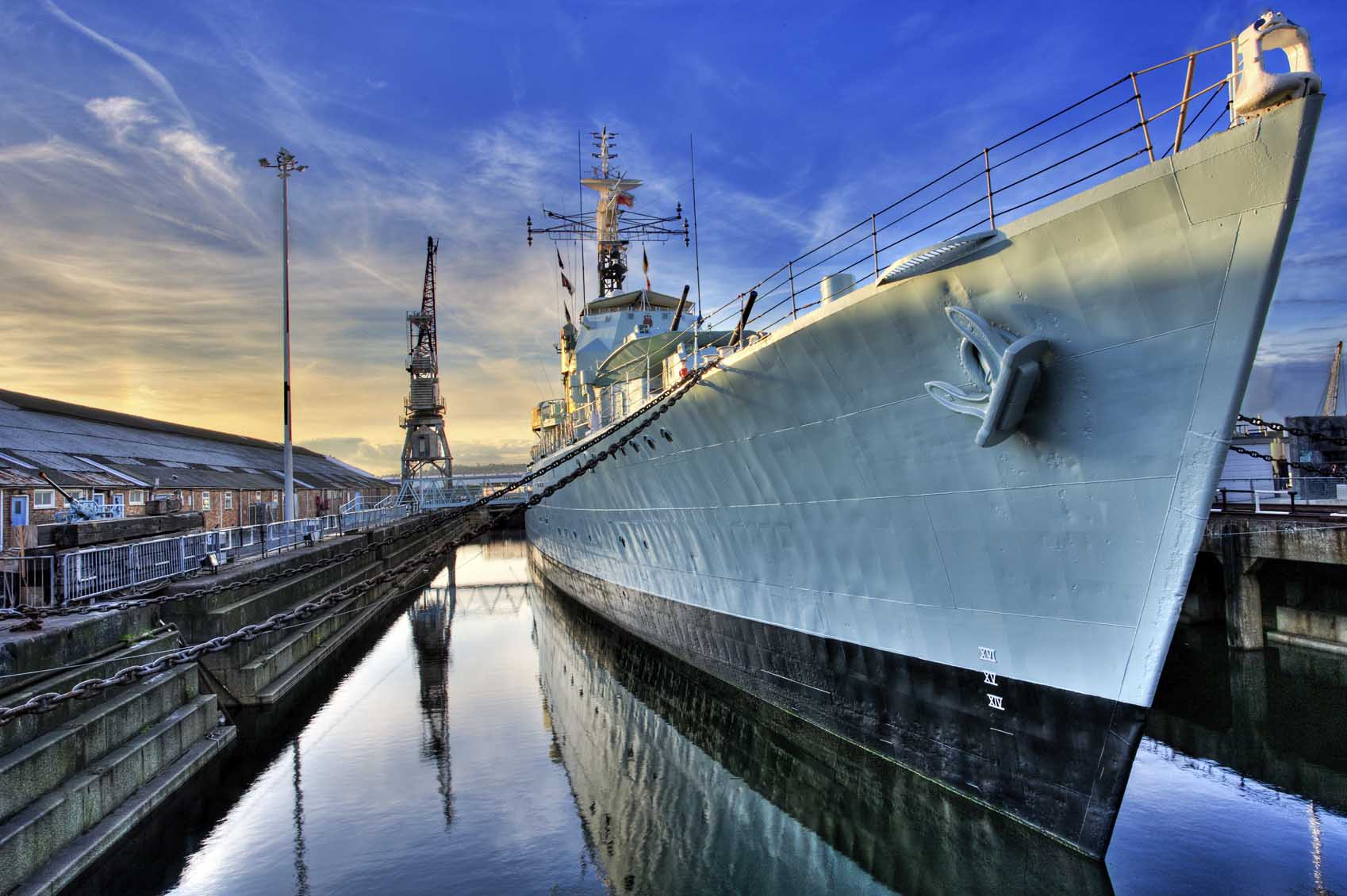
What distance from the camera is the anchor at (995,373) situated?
540cm

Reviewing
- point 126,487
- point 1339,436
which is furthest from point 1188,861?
point 126,487

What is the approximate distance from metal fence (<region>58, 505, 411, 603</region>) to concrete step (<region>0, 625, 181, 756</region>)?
4.39 ft

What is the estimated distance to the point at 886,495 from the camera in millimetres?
6969

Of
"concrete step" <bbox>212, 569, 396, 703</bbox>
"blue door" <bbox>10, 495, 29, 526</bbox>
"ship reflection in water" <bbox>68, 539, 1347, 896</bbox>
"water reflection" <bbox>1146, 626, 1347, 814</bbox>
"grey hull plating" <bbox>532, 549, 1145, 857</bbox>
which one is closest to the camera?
"grey hull plating" <bbox>532, 549, 1145, 857</bbox>

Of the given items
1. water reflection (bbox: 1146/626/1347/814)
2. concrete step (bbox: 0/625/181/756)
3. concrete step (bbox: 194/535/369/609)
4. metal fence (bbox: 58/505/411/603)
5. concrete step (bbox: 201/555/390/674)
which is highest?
metal fence (bbox: 58/505/411/603)

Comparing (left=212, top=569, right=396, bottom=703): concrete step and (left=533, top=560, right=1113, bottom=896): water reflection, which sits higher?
(left=212, top=569, right=396, bottom=703): concrete step

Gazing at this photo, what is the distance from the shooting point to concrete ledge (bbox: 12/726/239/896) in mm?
5652

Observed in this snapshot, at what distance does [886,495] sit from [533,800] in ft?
18.1

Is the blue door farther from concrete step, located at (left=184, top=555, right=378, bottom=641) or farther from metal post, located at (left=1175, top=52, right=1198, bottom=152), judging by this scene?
metal post, located at (left=1175, top=52, right=1198, bottom=152)

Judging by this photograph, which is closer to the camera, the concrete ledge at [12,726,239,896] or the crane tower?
the concrete ledge at [12,726,239,896]

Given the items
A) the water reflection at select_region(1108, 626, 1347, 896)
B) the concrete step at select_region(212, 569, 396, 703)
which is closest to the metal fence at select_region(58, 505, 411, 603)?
the concrete step at select_region(212, 569, 396, 703)

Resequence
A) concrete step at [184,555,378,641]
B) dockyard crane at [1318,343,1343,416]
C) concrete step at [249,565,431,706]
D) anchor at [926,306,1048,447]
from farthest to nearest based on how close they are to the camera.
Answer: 1. dockyard crane at [1318,343,1343,416]
2. concrete step at [249,565,431,706]
3. concrete step at [184,555,378,641]
4. anchor at [926,306,1048,447]

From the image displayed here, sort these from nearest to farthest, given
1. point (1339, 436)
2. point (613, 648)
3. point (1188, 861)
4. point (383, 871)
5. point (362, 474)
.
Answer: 1. point (1188, 861)
2. point (383, 871)
3. point (613, 648)
4. point (1339, 436)
5. point (362, 474)

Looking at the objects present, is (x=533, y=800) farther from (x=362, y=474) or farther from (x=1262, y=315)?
(x=362, y=474)
